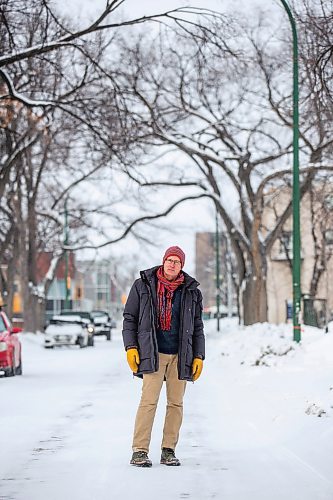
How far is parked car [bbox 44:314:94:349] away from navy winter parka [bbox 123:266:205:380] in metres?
33.8

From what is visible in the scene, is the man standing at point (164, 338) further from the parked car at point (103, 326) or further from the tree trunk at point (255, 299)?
the parked car at point (103, 326)

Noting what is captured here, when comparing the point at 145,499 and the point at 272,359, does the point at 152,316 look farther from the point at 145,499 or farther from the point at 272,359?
the point at 272,359

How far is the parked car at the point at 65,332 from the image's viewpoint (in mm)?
42719

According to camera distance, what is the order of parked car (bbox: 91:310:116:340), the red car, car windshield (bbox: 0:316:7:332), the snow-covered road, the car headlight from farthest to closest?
parked car (bbox: 91:310:116:340), car windshield (bbox: 0:316:7:332), the red car, the car headlight, the snow-covered road

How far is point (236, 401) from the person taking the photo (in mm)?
15703

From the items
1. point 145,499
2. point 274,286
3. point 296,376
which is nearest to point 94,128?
point 296,376

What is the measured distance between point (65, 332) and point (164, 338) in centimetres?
3407

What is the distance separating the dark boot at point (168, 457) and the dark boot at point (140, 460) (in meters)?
0.16

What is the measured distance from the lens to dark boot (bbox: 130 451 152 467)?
29.3ft

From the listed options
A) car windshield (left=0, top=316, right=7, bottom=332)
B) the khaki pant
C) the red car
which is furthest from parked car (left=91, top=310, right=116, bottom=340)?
the khaki pant

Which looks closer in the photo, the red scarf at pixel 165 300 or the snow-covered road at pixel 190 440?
the snow-covered road at pixel 190 440

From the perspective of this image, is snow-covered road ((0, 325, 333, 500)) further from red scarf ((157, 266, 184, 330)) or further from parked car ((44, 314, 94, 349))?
parked car ((44, 314, 94, 349))

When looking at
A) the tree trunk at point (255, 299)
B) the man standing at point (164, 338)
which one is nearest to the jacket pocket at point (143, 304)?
the man standing at point (164, 338)

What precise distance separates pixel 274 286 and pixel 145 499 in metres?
68.8
